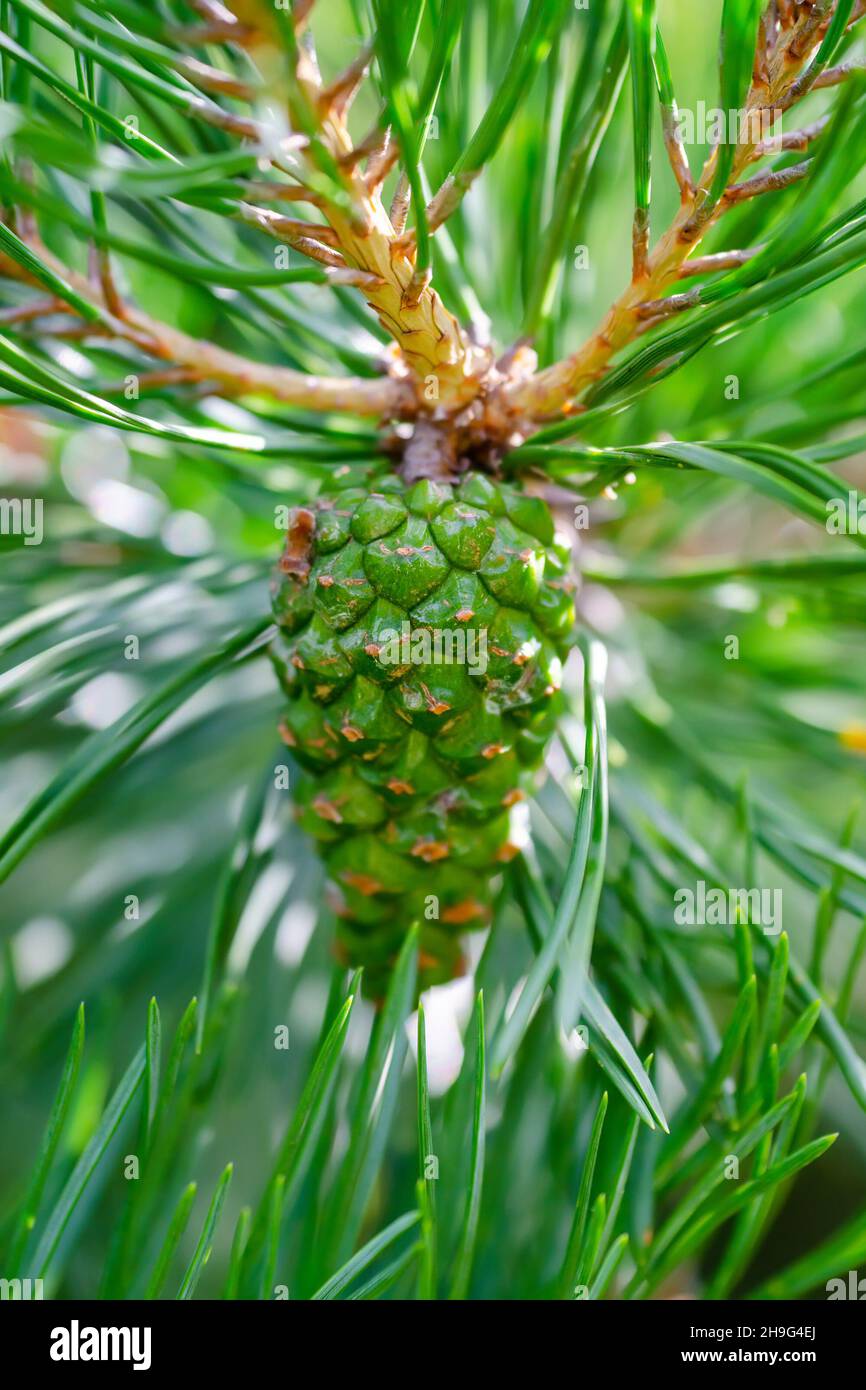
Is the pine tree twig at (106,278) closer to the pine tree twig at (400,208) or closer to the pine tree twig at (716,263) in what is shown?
the pine tree twig at (400,208)

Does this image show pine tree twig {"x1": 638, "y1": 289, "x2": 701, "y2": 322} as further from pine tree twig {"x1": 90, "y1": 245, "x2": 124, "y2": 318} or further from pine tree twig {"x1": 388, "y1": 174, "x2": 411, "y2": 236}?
pine tree twig {"x1": 90, "y1": 245, "x2": 124, "y2": 318}

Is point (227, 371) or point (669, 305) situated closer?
point (669, 305)

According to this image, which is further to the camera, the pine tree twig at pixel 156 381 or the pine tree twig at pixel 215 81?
the pine tree twig at pixel 156 381

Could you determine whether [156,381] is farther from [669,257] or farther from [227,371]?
[669,257]

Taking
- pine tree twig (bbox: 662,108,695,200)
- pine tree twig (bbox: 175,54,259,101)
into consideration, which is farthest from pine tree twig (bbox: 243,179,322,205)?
pine tree twig (bbox: 662,108,695,200)

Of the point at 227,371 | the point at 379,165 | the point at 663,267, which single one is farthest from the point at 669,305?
the point at 227,371

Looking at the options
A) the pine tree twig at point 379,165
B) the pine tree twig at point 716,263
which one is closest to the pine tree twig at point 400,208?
the pine tree twig at point 379,165

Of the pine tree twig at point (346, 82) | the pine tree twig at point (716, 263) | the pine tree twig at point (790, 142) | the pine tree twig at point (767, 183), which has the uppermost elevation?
the pine tree twig at point (790, 142)
